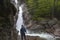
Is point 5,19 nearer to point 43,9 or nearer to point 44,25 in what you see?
point 44,25

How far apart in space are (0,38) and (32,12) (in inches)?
673

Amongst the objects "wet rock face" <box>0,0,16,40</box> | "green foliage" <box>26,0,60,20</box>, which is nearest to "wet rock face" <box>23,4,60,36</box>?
"green foliage" <box>26,0,60,20</box>

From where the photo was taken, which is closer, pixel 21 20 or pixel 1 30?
pixel 1 30

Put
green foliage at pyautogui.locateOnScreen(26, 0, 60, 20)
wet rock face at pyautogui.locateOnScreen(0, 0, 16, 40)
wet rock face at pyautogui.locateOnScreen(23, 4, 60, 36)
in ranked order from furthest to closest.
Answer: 1. green foliage at pyautogui.locateOnScreen(26, 0, 60, 20)
2. wet rock face at pyautogui.locateOnScreen(23, 4, 60, 36)
3. wet rock face at pyautogui.locateOnScreen(0, 0, 16, 40)

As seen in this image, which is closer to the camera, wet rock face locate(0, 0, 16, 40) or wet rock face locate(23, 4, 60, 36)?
wet rock face locate(0, 0, 16, 40)

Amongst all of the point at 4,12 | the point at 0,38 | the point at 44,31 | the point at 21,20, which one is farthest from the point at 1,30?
the point at 21,20

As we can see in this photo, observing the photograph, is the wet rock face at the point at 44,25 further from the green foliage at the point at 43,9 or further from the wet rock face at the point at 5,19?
the wet rock face at the point at 5,19

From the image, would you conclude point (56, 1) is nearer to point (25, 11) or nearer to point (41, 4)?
point (41, 4)

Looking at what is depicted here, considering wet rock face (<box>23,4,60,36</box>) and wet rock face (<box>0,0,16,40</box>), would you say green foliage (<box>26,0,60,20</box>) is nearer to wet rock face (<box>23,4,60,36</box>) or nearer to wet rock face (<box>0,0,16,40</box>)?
wet rock face (<box>23,4,60,36</box>)

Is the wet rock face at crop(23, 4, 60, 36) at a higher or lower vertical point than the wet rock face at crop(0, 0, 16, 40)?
lower

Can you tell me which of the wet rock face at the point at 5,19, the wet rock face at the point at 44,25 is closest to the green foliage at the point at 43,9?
the wet rock face at the point at 44,25

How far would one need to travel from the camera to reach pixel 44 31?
21.1 metres

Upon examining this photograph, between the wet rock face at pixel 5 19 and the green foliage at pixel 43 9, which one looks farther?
the green foliage at pixel 43 9

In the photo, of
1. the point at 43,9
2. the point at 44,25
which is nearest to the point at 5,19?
the point at 44,25
